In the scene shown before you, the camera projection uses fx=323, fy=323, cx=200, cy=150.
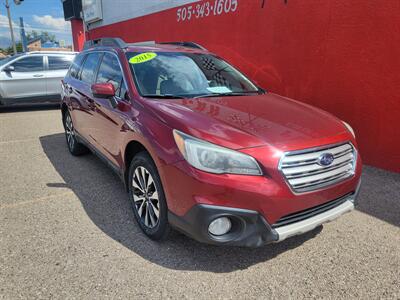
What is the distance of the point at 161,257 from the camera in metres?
2.68

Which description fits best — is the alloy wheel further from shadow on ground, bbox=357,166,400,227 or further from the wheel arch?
shadow on ground, bbox=357,166,400,227

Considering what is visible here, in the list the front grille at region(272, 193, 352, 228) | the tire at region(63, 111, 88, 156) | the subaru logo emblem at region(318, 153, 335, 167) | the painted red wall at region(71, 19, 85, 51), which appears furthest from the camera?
the painted red wall at region(71, 19, 85, 51)

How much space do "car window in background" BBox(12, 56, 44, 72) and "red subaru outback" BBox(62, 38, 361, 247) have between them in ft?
24.0

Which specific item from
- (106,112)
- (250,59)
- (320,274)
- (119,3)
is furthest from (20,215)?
(119,3)

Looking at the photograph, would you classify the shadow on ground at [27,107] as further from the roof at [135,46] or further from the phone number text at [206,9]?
the roof at [135,46]

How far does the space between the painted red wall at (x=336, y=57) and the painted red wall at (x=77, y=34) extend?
15.3 metres

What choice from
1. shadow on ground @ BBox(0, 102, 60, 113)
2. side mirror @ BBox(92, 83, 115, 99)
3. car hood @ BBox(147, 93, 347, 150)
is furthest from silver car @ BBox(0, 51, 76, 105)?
car hood @ BBox(147, 93, 347, 150)

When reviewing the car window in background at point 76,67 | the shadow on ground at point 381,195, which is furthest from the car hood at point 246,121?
the car window in background at point 76,67

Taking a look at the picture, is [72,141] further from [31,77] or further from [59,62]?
[59,62]

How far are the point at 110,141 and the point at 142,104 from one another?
2.85 feet

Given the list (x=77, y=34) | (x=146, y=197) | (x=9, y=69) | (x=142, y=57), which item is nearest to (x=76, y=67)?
(x=142, y=57)

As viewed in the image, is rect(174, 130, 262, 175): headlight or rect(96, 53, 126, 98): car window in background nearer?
rect(174, 130, 262, 175): headlight

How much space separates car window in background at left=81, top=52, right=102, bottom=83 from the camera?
13.9ft

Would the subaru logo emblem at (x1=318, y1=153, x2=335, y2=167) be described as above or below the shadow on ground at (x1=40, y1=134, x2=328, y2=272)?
above
